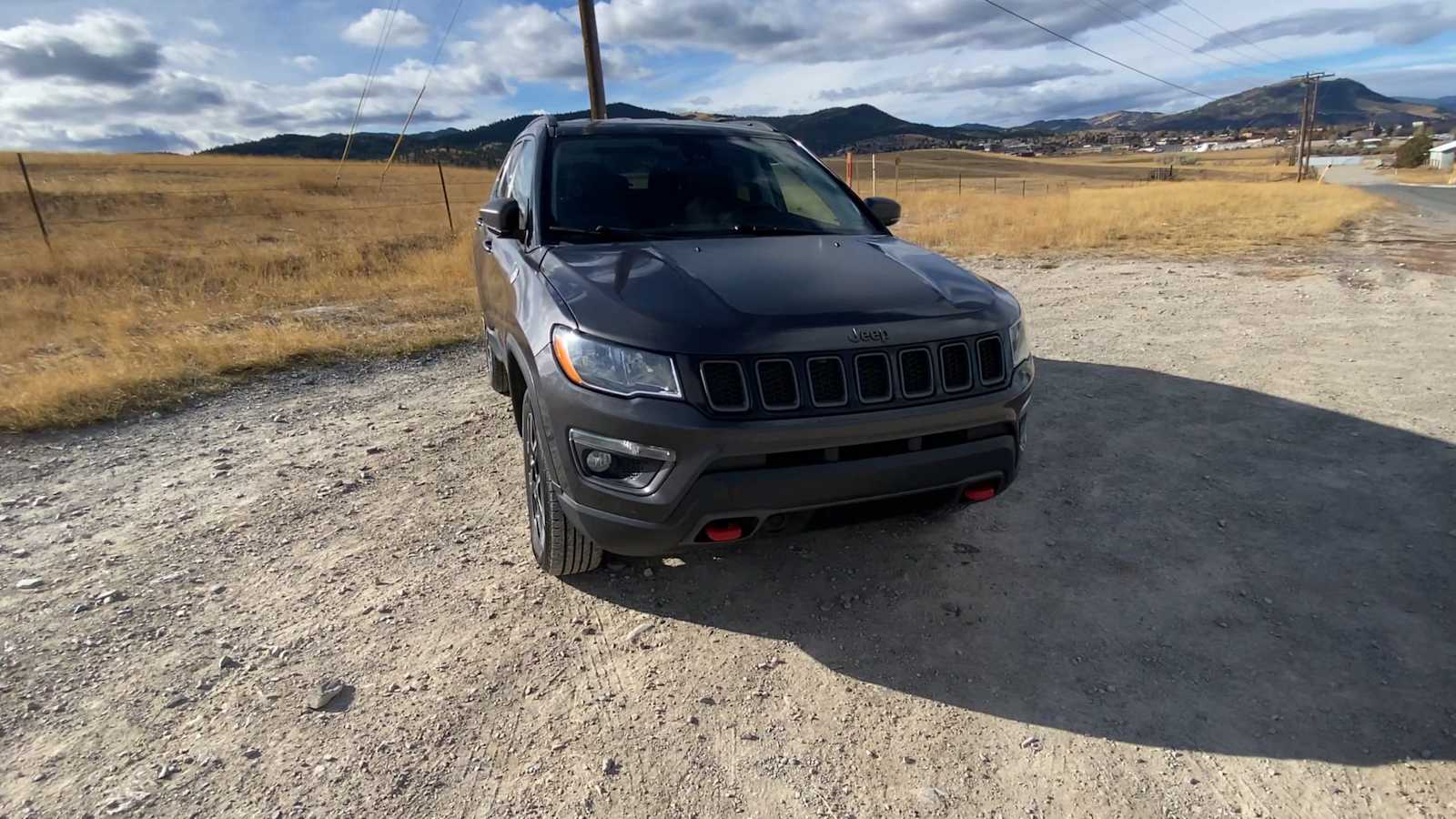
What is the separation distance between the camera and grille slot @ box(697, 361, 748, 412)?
2182 mm

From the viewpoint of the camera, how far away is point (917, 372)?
238 centimetres

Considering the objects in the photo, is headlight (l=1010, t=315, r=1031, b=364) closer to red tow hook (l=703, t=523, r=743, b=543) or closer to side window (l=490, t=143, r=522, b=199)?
red tow hook (l=703, t=523, r=743, b=543)

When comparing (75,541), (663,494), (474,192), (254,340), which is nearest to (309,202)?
(474,192)

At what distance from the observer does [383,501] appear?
11.9ft

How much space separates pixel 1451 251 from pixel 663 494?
46.7 feet

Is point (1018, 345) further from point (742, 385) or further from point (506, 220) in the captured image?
point (506, 220)

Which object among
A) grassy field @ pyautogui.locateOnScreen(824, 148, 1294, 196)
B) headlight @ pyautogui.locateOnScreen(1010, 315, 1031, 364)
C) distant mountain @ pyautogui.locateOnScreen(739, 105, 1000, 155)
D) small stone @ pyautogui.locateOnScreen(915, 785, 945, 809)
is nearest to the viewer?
small stone @ pyautogui.locateOnScreen(915, 785, 945, 809)

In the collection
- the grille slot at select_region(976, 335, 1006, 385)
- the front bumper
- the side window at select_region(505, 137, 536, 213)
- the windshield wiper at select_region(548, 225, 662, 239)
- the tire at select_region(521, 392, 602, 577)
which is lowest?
the tire at select_region(521, 392, 602, 577)

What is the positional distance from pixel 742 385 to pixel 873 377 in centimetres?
42

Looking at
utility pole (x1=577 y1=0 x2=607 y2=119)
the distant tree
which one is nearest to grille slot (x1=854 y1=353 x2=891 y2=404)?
utility pole (x1=577 y1=0 x2=607 y2=119)

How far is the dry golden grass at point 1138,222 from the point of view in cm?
1330

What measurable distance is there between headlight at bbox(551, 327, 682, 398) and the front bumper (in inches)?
1.4

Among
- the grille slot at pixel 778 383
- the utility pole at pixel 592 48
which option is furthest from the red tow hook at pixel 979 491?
the utility pole at pixel 592 48

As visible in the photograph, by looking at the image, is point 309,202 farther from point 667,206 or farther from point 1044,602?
point 1044,602
